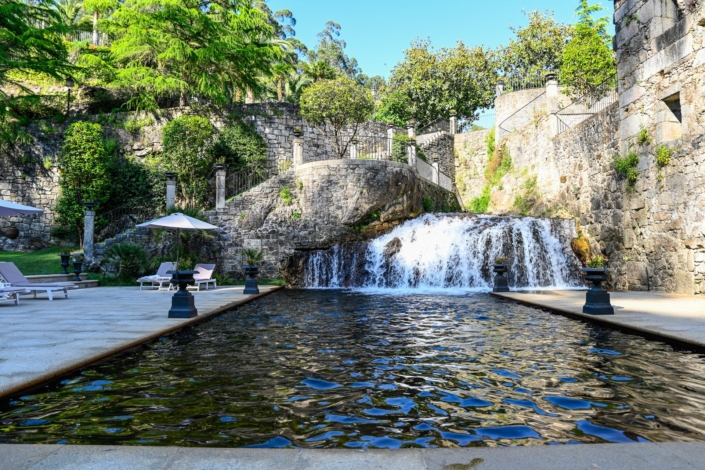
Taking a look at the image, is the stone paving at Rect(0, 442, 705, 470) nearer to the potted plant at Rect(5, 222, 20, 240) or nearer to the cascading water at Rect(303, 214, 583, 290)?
the cascading water at Rect(303, 214, 583, 290)

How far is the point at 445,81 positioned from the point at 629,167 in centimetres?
2219

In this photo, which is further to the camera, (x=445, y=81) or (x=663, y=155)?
(x=445, y=81)

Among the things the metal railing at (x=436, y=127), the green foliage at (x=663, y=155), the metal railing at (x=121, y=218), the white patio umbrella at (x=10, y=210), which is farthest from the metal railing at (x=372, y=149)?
the white patio umbrella at (x=10, y=210)

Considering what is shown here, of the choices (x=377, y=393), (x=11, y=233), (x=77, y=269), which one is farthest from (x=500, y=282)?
(x=11, y=233)

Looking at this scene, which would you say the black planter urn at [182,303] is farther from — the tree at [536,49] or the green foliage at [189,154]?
the tree at [536,49]

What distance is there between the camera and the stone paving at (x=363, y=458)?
2.36 m

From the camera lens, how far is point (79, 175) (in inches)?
854

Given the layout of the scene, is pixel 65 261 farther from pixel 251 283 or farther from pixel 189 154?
pixel 251 283

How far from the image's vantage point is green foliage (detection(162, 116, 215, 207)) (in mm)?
21000

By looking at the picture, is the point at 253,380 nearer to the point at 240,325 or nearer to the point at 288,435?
the point at 288,435

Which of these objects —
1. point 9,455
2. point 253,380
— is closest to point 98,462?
point 9,455

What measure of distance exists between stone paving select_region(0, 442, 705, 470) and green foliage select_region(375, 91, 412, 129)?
32.4 meters

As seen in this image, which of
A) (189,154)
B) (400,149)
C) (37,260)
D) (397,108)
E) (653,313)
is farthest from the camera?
(397,108)

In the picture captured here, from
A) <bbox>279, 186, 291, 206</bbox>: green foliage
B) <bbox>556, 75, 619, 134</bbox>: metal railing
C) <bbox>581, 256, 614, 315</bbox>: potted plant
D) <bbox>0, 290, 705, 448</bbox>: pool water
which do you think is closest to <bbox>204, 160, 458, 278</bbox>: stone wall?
<bbox>279, 186, 291, 206</bbox>: green foliage
